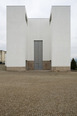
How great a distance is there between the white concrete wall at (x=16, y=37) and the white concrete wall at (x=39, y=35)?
291 cm

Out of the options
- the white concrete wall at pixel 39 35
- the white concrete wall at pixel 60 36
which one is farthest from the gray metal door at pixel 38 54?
the white concrete wall at pixel 60 36

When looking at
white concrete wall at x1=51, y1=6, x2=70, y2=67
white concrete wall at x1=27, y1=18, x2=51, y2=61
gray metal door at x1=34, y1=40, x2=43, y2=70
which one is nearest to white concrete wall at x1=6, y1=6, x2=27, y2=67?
white concrete wall at x1=27, y1=18, x2=51, y2=61

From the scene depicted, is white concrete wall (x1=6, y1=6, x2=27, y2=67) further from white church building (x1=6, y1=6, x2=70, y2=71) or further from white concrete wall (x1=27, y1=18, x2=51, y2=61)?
white concrete wall (x1=27, y1=18, x2=51, y2=61)

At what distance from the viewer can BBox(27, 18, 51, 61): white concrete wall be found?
1870 cm

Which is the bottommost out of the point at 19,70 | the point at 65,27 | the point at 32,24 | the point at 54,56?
the point at 19,70

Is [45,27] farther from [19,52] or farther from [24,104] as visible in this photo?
[24,104]

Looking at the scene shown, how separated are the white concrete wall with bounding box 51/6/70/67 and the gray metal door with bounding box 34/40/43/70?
3441 mm

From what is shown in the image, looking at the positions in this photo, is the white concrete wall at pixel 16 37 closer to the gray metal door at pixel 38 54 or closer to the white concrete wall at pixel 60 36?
the gray metal door at pixel 38 54

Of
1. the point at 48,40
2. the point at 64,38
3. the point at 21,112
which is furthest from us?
the point at 48,40

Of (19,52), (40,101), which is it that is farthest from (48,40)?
(40,101)

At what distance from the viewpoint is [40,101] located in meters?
4.23

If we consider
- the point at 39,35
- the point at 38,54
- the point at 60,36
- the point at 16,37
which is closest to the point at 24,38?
the point at 16,37

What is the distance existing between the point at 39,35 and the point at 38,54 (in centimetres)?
306

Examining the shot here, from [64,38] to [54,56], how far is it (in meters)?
2.75
